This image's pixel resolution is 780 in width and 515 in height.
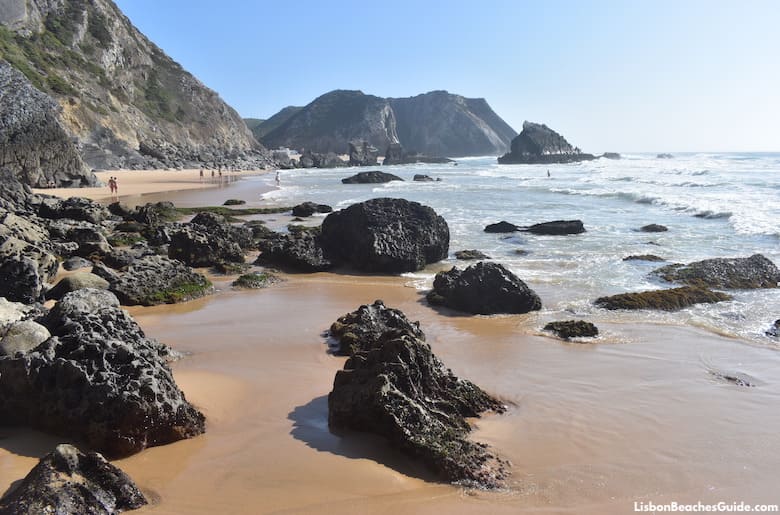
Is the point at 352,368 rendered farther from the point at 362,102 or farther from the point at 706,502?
the point at 362,102

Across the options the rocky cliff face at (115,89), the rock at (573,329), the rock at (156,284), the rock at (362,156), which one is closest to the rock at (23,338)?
the rock at (156,284)

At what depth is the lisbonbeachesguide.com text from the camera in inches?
146

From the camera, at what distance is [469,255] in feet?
45.5

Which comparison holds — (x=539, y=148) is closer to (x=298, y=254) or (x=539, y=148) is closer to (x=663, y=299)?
(x=298, y=254)

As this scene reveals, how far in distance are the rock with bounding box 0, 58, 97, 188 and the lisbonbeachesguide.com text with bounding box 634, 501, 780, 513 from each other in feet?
96.3

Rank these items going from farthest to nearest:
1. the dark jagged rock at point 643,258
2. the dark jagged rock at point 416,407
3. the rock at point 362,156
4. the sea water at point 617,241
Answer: the rock at point 362,156, the dark jagged rock at point 643,258, the sea water at point 617,241, the dark jagged rock at point 416,407

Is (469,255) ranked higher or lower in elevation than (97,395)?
lower

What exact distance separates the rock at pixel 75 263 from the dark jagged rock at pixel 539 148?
9076 cm

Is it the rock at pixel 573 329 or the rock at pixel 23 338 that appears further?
the rock at pixel 573 329

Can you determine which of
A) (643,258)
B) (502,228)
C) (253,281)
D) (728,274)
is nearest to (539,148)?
(502,228)

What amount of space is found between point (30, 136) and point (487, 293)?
26.3m

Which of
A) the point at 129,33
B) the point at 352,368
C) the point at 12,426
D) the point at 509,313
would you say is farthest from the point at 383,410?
the point at 129,33

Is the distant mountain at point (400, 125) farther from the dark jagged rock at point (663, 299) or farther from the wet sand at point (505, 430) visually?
the wet sand at point (505, 430)

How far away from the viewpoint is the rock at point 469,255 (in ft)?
45.2
